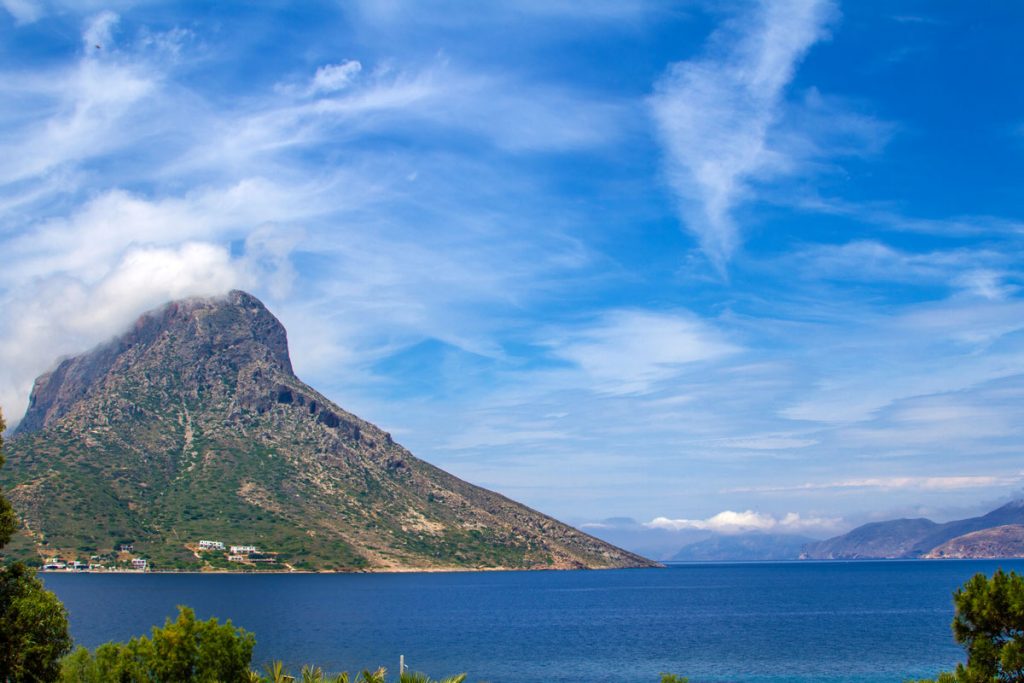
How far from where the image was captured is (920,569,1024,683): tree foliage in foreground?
94.3 ft

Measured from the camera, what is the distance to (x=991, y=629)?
29938mm

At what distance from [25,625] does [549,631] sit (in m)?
107

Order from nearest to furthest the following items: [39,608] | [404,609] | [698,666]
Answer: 1. [39,608]
2. [698,666]
3. [404,609]

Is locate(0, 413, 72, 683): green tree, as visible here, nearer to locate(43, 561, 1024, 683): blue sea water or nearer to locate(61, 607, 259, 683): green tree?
locate(61, 607, 259, 683): green tree

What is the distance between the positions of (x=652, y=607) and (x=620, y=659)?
8487 cm

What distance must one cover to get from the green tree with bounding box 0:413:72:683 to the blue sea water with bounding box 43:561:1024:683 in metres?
54.5

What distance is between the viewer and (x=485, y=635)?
398ft

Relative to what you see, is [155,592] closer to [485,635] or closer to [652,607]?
[485,635]

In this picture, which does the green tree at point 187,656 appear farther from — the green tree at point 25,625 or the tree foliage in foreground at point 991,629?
the tree foliage in foreground at point 991,629

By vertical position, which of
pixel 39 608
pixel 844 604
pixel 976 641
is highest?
pixel 39 608

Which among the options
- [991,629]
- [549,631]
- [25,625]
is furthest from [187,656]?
[549,631]

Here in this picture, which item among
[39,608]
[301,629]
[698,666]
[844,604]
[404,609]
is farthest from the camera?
[844,604]

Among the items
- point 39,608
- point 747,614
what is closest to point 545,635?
point 747,614

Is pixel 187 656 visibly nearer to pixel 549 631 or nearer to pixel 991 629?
pixel 991 629
